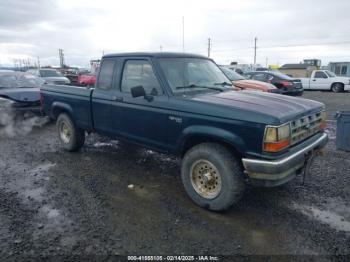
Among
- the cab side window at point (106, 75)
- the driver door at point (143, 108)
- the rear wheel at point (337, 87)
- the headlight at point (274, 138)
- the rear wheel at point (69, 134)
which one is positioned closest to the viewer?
the headlight at point (274, 138)

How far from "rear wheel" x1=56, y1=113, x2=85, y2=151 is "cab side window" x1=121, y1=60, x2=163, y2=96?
75.5 inches

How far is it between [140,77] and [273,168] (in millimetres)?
2487

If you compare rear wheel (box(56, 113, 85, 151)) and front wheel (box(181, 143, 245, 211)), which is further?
rear wheel (box(56, 113, 85, 151))

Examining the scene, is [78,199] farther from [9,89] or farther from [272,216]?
[9,89]

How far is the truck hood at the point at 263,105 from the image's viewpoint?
338 cm

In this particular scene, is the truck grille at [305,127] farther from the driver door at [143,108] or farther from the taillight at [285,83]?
the taillight at [285,83]

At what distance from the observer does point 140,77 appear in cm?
468

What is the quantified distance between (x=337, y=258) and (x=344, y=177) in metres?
2.32

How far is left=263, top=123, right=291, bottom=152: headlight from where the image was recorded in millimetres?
3270

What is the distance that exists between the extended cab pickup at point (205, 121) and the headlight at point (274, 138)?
1 centimetres

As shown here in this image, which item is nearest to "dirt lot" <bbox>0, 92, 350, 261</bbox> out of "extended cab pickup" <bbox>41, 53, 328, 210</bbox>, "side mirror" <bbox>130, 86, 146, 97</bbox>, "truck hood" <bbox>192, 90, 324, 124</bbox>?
"extended cab pickup" <bbox>41, 53, 328, 210</bbox>

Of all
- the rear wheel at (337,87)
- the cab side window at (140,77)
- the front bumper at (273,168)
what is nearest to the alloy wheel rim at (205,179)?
the front bumper at (273,168)

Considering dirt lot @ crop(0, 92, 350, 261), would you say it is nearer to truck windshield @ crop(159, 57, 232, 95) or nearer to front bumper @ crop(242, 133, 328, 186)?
front bumper @ crop(242, 133, 328, 186)

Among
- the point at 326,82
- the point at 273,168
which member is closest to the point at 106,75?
the point at 273,168
